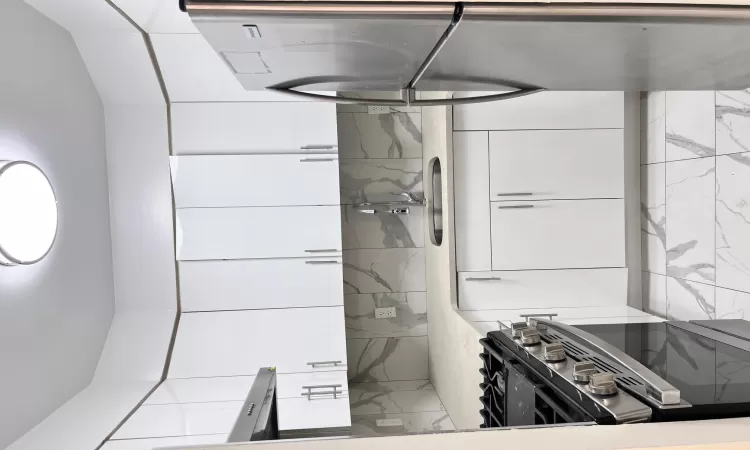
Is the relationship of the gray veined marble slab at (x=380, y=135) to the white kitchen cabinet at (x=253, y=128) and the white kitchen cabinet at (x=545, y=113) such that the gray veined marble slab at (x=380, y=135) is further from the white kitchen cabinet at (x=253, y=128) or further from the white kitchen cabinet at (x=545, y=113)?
the white kitchen cabinet at (x=545, y=113)

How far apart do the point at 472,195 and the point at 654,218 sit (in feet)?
2.94

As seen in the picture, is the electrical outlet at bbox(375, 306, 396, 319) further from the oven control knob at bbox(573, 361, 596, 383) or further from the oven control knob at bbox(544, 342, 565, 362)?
the oven control knob at bbox(573, 361, 596, 383)

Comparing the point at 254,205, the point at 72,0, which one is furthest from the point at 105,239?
the point at 72,0

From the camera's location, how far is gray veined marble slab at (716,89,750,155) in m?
1.84

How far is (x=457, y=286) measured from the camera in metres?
2.68

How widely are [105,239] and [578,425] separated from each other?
2.72m

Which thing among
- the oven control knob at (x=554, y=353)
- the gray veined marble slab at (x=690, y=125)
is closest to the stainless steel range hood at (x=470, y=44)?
the oven control knob at (x=554, y=353)

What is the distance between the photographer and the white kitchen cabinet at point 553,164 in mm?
2623

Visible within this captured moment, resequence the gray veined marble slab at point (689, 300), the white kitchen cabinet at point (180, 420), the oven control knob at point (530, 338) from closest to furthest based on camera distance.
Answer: the oven control knob at point (530, 338), the gray veined marble slab at point (689, 300), the white kitchen cabinet at point (180, 420)

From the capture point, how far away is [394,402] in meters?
3.14

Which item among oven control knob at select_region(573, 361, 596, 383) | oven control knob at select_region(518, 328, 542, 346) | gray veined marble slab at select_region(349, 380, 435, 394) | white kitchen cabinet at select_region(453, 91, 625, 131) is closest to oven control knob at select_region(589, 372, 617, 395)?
oven control knob at select_region(573, 361, 596, 383)

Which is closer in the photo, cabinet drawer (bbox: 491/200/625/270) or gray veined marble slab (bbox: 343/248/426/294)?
cabinet drawer (bbox: 491/200/625/270)

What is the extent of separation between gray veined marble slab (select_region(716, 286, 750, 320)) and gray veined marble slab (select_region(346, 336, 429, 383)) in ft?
6.14

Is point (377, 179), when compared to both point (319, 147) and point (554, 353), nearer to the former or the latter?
point (319, 147)
